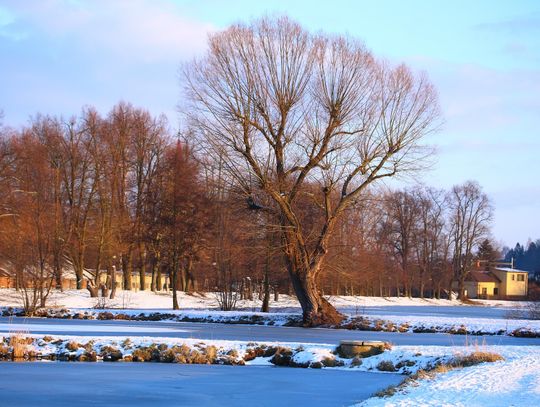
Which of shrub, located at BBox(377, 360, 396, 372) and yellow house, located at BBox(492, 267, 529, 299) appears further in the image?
yellow house, located at BBox(492, 267, 529, 299)

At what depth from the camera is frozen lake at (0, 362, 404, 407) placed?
15078mm

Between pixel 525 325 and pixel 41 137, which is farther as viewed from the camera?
pixel 41 137

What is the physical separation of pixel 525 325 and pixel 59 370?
23.9 meters

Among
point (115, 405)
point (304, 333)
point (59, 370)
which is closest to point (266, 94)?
point (304, 333)

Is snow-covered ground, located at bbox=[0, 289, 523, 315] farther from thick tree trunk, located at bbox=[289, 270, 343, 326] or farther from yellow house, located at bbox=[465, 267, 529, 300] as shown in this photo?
yellow house, located at bbox=[465, 267, 529, 300]

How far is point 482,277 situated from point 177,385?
10589 centimetres

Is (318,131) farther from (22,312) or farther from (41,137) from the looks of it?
(41,137)

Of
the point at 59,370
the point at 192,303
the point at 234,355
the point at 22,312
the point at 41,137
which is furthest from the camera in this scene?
the point at 41,137

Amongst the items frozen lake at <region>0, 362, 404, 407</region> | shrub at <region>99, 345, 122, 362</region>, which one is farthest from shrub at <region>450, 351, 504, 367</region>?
shrub at <region>99, 345, 122, 362</region>

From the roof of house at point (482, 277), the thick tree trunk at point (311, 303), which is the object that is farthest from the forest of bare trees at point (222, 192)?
the roof of house at point (482, 277)

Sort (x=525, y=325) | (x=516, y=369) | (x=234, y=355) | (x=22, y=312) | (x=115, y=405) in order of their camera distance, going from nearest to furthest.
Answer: (x=115, y=405), (x=516, y=369), (x=234, y=355), (x=525, y=325), (x=22, y=312)

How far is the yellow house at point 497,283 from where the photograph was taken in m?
115

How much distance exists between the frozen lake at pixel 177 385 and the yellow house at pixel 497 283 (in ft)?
324

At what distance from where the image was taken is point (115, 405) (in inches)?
564
